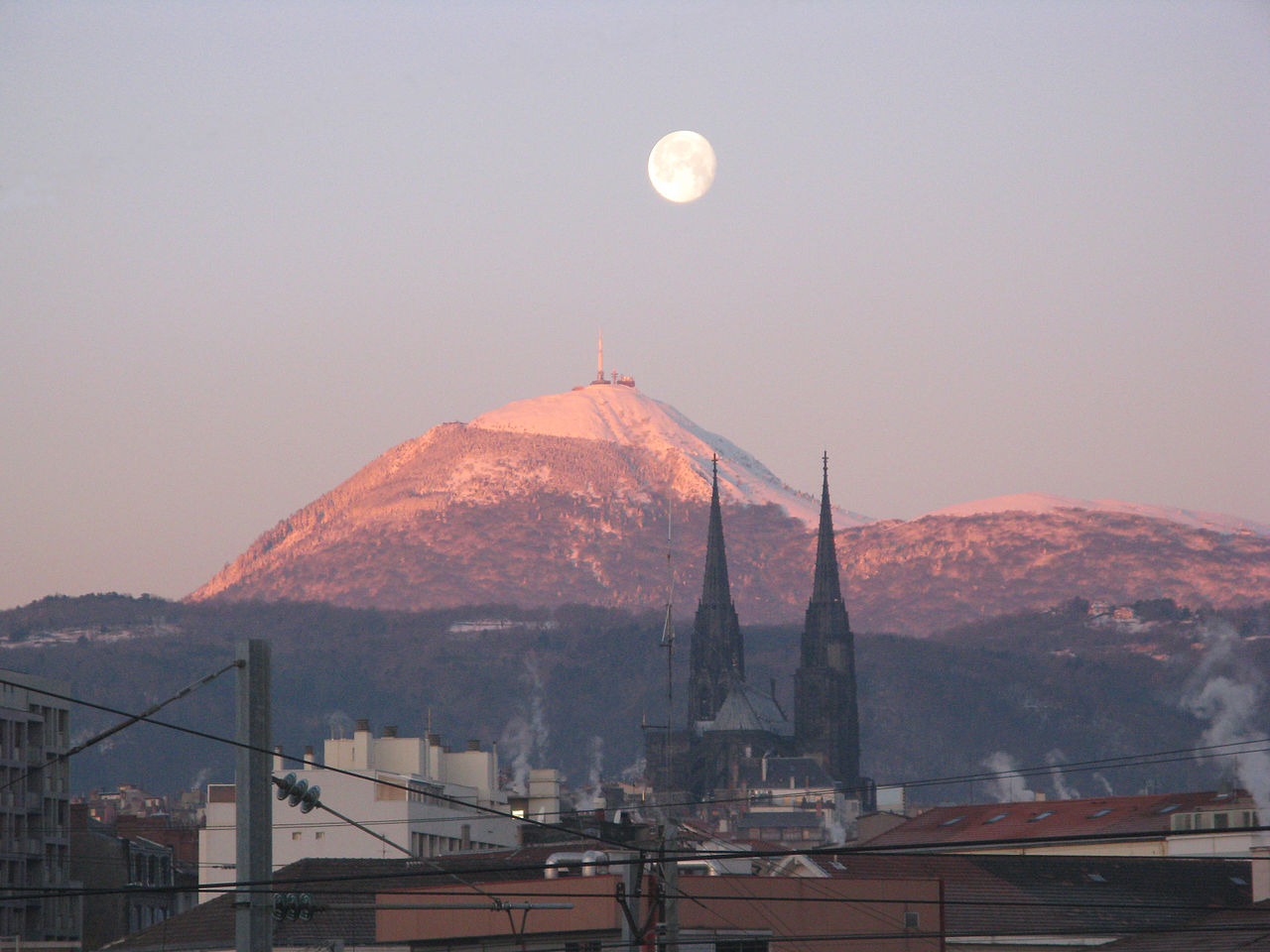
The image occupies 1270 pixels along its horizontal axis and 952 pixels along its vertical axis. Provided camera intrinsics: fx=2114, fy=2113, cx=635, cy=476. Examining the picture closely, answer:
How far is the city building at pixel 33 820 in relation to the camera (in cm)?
8544

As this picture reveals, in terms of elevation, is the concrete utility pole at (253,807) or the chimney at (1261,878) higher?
the concrete utility pole at (253,807)

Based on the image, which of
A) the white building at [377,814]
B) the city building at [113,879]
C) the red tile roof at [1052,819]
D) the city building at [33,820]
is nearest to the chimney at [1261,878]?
the red tile roof at [1052,819]

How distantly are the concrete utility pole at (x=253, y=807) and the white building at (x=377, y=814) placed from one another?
58.7 m

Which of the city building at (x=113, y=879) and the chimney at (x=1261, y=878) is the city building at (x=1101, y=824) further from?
the city building at (x=113, y=879)

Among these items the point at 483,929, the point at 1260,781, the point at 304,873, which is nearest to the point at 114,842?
the point at 304,873

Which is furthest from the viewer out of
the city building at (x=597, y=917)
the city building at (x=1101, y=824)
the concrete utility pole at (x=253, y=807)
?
the city building at (x=1101, y=824)

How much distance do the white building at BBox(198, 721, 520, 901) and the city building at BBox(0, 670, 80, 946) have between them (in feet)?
21.1

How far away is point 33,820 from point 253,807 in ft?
239

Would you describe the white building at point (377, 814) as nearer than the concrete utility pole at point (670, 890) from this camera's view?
No

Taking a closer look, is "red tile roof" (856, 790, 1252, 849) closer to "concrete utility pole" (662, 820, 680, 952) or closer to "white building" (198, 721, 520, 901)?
"white building" (198, 721, 520, 901)

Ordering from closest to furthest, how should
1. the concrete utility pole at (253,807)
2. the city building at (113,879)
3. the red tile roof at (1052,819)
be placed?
the concrete utility pole at (253,807), the red tile roof at (1052,819), the city building at (113,879)

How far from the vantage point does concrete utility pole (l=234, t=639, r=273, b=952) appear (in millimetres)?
23281

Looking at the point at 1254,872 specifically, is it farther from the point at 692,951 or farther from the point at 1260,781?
the point at 1260,781

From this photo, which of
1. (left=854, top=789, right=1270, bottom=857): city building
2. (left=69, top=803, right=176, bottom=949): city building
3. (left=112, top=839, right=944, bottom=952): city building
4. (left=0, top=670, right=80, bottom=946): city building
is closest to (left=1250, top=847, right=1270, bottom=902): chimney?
(left=112, top=839, right=944, bottom=952): city building
